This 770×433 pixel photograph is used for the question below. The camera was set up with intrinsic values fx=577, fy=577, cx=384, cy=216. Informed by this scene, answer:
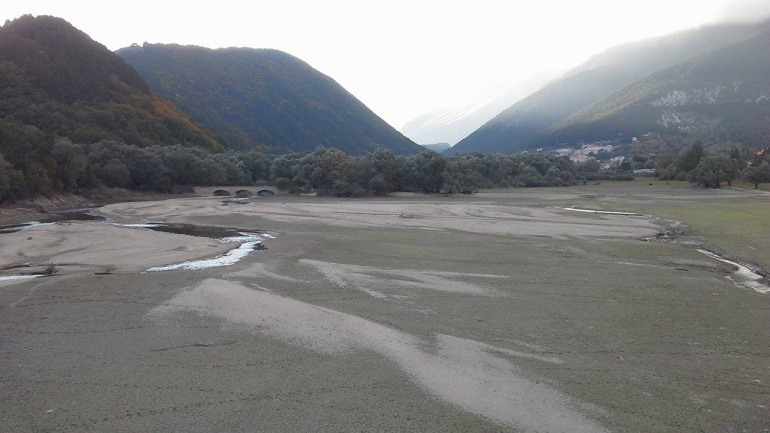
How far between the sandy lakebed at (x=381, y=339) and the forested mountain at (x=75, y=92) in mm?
95660

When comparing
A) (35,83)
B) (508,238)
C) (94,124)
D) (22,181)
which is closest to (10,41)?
(35,83)

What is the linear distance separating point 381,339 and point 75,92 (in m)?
140

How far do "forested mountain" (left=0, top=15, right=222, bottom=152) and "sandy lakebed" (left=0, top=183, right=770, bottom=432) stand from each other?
314 feet

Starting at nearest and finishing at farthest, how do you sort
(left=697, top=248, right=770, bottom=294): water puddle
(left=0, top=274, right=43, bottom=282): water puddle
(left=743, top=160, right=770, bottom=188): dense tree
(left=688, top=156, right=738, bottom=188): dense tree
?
(left=697, top=248, right=770, bottom=294): water puddle → (left=0, top=274, right=43, bottom=282): water puddle → (left=688, top=156, right=738, bottom=188): dense tree → (left=743, top=160, right=770, bottom=188): dense tree

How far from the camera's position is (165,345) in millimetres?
12922

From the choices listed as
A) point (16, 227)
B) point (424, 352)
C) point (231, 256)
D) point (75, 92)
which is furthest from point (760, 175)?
point (75, 92)

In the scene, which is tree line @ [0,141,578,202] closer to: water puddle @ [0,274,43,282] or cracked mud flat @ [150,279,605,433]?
water puddle @ [0,274,43,282]

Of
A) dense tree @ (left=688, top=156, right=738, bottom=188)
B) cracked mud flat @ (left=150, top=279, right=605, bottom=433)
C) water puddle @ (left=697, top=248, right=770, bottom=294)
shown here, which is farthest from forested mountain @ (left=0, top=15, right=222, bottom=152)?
water puddle @ (left=697, top=248, right=770, bottom=294)

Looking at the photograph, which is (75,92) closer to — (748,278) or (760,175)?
(760,175)

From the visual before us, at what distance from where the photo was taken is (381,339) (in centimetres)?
1341

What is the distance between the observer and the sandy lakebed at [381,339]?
31.1 ft

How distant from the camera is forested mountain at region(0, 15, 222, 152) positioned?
365ft

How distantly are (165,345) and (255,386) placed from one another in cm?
347

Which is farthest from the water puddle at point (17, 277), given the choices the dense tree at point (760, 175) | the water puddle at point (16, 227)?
the dense tree at point (760, 175)
